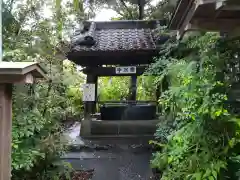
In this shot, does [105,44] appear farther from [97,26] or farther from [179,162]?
[179,162]

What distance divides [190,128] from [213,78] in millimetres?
708

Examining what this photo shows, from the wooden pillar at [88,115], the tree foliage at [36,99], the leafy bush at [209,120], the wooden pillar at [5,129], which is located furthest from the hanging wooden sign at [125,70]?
the wooden pillar at [5,129]

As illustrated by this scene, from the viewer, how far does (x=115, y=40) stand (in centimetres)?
1062

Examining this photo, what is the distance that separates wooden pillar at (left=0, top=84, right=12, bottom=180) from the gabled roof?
6015mm

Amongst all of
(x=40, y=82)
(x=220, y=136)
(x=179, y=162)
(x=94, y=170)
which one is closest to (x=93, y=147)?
(x=94, y=170)

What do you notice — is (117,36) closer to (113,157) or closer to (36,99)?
(113,157)

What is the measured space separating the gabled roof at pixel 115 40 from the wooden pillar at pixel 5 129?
601 cm

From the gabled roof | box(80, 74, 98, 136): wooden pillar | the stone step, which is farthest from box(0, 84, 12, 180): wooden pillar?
the stone step

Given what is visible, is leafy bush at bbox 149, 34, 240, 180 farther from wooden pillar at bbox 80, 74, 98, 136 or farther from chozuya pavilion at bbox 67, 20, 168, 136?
wooden pillar at bbox 80, 74, 98, 136

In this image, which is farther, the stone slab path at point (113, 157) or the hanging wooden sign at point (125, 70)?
the hanging wooden sign at point (125, 70)

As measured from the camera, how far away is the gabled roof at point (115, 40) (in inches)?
374

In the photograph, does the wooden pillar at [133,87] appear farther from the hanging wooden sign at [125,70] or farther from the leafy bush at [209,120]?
the leafy bush at [209,120]

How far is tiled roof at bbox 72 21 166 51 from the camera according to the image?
9.69 metres

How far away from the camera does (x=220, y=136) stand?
3439 millimetres
